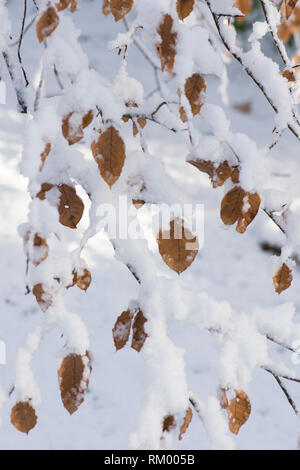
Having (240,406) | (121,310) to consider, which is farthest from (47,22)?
(121,310)

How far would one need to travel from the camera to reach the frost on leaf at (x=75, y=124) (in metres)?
0.83

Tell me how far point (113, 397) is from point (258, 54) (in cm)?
197

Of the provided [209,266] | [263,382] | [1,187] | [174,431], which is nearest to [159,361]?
[174,431]


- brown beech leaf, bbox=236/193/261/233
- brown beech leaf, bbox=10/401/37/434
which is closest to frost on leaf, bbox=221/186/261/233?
brown beech leaf, bbox=236/193/261/233

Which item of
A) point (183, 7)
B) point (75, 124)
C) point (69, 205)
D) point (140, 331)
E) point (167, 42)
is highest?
point (183, 7)

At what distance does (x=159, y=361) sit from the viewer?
0.90 m

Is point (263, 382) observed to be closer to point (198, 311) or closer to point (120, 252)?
point (198, 311)

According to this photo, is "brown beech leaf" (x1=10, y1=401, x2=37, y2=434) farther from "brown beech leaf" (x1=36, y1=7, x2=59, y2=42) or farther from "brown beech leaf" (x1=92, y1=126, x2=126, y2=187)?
"brown beech leaf" (x1=36, y1=7, x2=59, y2=42)

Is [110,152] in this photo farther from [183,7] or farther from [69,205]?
[183,7]

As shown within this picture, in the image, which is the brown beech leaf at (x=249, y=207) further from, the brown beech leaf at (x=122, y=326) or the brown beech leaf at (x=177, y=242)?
the brown beech leaf at (x=122, y=326)

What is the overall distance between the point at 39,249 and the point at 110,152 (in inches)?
8.1

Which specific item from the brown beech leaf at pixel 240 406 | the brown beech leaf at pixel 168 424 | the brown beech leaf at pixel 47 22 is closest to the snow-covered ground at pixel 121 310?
the brown beech leaf at pixel 240 406

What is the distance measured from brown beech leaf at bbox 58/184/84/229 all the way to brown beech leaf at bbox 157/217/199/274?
0.19 metres

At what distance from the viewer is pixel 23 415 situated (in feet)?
3.41
